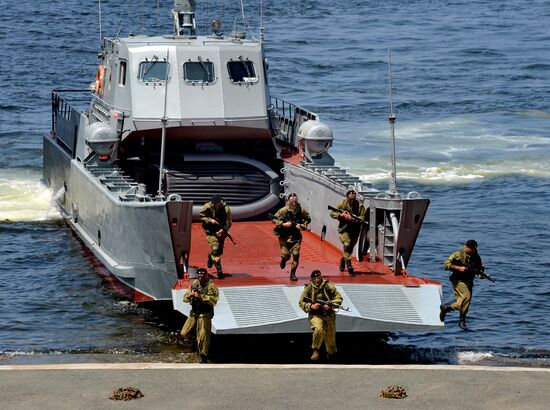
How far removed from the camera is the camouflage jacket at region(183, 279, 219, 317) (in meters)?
17.8

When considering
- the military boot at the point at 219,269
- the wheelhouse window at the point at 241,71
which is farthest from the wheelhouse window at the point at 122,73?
the military boot at the point at 219,269

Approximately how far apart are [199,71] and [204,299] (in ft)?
27.8

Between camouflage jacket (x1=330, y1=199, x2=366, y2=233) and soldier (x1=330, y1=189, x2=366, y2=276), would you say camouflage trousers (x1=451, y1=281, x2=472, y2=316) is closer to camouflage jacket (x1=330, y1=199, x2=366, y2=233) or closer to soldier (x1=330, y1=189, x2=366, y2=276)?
soldier (x1=330, y1=189, x2=366, y2=276)

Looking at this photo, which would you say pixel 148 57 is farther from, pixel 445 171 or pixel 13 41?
pixel 13 41

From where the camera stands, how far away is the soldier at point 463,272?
18797 mm

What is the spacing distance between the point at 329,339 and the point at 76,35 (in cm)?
4022

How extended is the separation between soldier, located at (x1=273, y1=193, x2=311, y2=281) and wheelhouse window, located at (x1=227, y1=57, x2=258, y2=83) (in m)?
6.14

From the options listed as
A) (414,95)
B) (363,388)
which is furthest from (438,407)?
(414,95)

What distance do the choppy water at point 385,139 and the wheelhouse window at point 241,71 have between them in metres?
4.69

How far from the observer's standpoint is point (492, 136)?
4162 cm

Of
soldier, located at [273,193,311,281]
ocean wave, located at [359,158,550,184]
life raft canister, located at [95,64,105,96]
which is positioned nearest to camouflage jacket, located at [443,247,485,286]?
soldier, located at [273,193,311,281]

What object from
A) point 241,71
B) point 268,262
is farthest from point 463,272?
point 241,71

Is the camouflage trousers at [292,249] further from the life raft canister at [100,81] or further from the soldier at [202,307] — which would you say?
the life raft canister at [100,81]

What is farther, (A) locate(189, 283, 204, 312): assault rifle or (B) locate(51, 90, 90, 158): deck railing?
(B) locate(51, 90, 90, 158): deck railing
